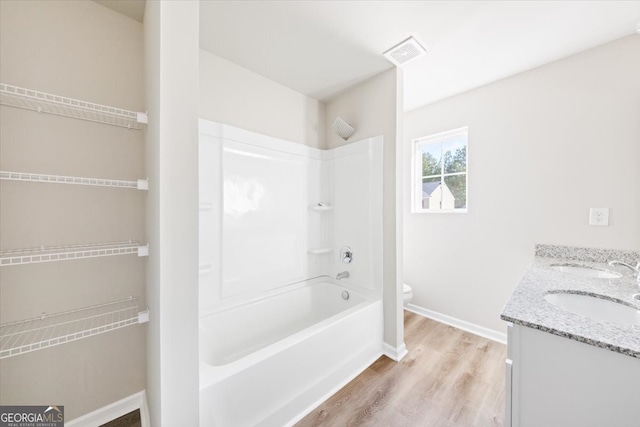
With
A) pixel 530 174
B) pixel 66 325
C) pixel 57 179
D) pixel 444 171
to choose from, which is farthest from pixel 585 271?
pixel 66 325

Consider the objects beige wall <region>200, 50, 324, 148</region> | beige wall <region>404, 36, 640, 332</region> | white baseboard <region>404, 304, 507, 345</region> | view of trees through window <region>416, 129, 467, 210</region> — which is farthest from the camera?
view of trees through window <region>416, 129, 467, 210</region>

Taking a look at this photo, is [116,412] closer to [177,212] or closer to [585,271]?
[177,212]

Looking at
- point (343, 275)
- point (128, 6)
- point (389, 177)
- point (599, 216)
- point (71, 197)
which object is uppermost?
point (128, 6)

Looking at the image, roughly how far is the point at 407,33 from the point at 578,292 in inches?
71.7

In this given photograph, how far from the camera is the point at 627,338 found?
727 mm

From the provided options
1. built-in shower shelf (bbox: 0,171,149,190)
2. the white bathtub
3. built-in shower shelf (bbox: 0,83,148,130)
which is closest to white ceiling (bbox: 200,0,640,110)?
built-in shower shelf (bbox: 0,83,148,130)

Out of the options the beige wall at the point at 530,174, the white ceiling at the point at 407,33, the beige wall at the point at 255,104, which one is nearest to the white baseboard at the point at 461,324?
the beige wall at the point at 530,174

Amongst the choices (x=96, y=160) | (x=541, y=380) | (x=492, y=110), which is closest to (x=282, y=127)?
(x=96, y=160)

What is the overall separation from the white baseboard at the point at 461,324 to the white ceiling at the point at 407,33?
7.82 ft

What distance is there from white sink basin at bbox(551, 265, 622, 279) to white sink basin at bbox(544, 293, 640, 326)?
0.45 metres

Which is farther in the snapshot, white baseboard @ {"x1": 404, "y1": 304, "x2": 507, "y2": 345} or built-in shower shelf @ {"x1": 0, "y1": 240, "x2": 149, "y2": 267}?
white baseboard @ {"x1": 404, "y1": 304, "x2": 507, "y2": 345}

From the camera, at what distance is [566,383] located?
0.79m

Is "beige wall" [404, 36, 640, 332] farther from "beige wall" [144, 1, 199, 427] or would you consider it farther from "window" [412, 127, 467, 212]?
"beige wall" [144, 1, 199, 427]

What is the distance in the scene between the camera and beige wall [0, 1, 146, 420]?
1171mm
